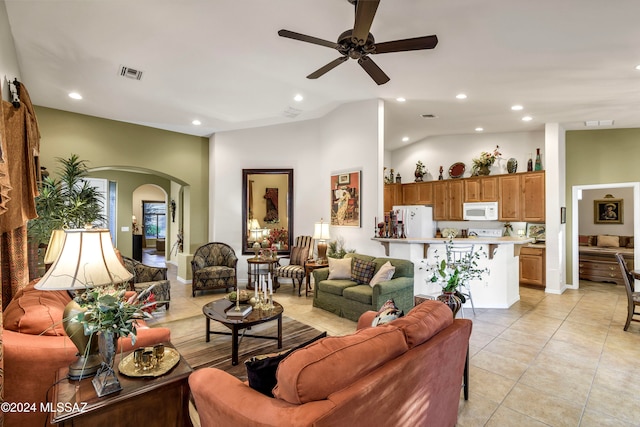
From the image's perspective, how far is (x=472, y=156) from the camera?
23.2 feet

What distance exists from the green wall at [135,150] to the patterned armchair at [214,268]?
1015 millimetres

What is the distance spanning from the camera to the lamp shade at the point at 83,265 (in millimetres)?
1451

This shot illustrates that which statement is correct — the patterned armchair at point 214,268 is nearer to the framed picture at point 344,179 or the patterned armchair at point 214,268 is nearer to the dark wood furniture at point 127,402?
the framed picture at point 344,179

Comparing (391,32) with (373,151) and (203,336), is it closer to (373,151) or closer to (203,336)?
(373,151)

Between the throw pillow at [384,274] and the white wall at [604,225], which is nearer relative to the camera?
the throw pillow at [384,274]

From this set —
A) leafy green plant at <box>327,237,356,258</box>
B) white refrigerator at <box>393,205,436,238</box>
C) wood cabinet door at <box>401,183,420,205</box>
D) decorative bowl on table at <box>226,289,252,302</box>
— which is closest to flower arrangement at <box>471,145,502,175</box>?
wood cabinet door at <box>401,183,420,205</box>

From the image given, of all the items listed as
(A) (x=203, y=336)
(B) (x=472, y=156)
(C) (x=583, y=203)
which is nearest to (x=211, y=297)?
(A) (x=203, y=336)

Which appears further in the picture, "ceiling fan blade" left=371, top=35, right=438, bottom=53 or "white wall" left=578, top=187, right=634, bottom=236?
"white wall" left=578, top=187, right=634, bottom=236

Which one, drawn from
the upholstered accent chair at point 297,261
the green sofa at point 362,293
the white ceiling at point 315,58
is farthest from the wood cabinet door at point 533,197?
the upholstered accent chair at point 297,261

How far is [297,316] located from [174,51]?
12.3 feet

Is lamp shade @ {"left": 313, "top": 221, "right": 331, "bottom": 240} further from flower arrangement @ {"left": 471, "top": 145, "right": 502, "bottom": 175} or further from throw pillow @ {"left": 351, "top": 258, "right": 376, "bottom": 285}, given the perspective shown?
flower arrangement @ {"left": 471, "top": 145, "right": 502, "bottom": 175}

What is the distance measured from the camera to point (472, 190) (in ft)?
22.5

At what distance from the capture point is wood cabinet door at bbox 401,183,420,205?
25.5ft

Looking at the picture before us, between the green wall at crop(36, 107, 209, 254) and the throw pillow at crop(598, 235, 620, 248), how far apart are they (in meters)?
9.08
